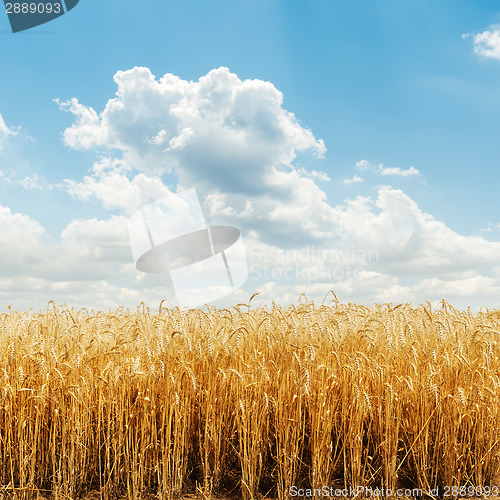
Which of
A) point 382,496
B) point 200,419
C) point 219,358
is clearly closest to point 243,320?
point 219,358

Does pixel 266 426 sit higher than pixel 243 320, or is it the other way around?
pixel 243 320

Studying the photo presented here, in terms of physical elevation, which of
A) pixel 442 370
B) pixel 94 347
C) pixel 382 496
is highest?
pixel 94 347

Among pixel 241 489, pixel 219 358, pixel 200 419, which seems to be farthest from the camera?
pixel 219 358

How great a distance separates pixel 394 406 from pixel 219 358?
1.57m

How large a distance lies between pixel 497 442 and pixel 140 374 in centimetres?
286

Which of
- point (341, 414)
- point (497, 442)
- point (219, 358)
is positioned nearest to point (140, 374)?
point (219, 358)

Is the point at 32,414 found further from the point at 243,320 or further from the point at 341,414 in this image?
the point at 341,414

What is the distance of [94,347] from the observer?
459cm

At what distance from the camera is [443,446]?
3.81 meters

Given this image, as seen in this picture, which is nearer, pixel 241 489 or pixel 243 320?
pixel 241 489

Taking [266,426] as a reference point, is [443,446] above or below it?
below

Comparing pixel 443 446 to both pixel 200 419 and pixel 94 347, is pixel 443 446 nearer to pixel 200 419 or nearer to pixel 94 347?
pixel 200 419

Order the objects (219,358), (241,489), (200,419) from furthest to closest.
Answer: (219,358)
(200,419)
(241,489)

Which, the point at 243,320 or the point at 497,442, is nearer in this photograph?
the point at 497,442
